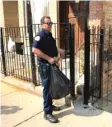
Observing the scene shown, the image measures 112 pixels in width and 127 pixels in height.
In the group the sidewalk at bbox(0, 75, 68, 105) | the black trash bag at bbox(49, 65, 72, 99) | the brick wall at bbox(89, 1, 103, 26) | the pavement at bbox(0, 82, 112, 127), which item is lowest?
the pavement at bbox(0, 82, 112, 127)

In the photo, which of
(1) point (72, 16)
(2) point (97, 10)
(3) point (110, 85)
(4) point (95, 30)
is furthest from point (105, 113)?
(1) point (72, 16)

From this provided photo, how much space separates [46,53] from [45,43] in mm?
167

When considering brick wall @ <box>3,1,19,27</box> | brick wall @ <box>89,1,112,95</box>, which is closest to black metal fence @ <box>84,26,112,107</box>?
brick wall @ <box>89,1,112,95</box>

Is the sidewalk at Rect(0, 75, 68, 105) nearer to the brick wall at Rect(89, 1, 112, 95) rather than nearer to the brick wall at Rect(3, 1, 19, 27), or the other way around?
the brick wall at Rect(89, 1, 112, 95)

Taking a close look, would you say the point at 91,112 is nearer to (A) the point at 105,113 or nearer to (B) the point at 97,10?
(A) the point at 105,113

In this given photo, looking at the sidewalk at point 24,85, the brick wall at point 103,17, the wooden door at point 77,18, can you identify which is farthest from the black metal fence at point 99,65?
the wooden door at point 77,18

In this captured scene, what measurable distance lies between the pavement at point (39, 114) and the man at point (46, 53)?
0.76 ft

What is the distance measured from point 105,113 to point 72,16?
13.9 feet

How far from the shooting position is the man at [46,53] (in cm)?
407

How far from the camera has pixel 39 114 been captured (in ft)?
15.0

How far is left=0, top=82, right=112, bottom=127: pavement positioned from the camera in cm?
→ 422

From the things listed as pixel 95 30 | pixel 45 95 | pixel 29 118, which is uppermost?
pixel 95 30

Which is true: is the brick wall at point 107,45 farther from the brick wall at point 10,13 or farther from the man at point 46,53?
the brick wall at point 10,13

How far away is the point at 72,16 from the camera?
8.03 m
